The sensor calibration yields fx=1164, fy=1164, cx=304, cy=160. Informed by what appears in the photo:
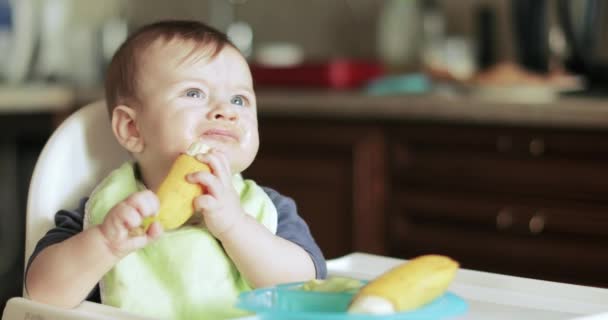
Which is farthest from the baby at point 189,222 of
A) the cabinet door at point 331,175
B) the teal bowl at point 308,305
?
the cabinet door at point 331,175

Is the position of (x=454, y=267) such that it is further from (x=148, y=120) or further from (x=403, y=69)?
(x=403, y=69)

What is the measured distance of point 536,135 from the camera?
8.36 ft

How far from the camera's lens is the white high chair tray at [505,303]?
1.16m

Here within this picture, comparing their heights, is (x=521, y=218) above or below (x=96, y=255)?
below

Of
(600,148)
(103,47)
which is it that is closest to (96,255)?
(600,148)

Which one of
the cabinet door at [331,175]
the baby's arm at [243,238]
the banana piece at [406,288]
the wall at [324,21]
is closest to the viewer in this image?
the banana piece at [406,288]

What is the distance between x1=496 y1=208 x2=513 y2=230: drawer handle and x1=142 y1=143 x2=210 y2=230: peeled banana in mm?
1538

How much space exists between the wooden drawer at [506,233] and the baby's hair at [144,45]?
1329 mm

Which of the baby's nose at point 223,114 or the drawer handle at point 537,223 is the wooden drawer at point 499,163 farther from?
the baby's nose at point 223,114

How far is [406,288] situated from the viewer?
0.98 meters

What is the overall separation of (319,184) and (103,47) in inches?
Answer: 40.6

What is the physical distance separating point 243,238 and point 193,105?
0.18 meters

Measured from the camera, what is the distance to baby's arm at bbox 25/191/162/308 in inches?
42.6

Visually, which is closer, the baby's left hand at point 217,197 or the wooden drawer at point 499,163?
the baby's left hand at point 217,197
